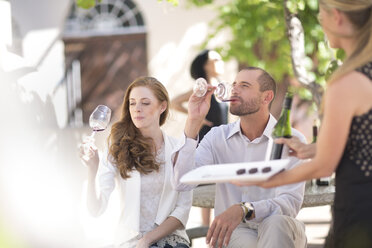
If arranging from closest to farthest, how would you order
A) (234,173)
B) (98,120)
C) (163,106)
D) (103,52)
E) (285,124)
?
(234,173), (285,124), (98,120), (163,106), (103,52)

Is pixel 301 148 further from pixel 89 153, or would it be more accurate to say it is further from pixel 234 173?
pixel 89 153

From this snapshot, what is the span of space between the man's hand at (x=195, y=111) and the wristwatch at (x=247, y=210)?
379mm

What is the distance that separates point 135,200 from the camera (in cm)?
320

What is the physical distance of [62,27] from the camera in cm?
1177

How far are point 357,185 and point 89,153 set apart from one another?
1.20 meters

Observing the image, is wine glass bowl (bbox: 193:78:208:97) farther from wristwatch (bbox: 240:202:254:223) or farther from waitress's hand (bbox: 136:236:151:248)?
waitress's hand (bbox: 136:236:151:248)

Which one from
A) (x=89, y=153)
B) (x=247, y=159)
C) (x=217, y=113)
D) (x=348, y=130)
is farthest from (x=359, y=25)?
(x=217, y=113)

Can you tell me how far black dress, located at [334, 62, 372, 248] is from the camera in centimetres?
232

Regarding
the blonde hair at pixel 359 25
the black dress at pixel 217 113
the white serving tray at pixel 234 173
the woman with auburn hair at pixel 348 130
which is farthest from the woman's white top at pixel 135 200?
the black dress at pixel 217 113

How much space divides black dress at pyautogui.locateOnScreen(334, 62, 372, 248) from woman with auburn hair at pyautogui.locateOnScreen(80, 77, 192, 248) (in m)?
1.05

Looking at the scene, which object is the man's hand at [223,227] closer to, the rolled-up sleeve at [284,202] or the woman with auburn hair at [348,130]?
the rolled-up sleeve at [284,202]

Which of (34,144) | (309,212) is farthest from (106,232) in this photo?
(309,212)

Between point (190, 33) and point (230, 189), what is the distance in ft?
28.0

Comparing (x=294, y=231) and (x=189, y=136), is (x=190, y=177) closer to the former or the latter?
(x=189, y=136)
